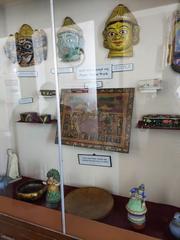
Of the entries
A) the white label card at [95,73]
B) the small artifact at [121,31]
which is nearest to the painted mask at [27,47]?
the white label card at [95,73]

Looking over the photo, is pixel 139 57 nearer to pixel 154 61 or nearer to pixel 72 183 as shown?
pixel 154 61

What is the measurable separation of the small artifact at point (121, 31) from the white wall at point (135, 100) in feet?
0.09

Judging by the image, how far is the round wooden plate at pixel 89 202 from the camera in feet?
3.27

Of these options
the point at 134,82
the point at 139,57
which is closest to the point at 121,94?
the point at 134,82

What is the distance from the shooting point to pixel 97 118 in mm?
1169

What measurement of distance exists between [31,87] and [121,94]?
0.56m

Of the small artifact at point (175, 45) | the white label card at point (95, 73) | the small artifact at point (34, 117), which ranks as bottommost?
the small artifact at point (34, 117)

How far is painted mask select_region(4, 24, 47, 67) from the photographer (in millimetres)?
1275

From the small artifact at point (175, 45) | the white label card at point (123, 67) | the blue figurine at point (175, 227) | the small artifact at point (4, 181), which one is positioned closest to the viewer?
the blue figurine at point (175, 227)

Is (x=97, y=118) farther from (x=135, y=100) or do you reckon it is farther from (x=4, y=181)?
(x=4, y=181)

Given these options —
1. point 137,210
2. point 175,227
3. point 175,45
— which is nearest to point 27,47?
point 175,45

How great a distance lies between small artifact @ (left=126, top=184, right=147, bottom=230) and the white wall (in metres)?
0.19

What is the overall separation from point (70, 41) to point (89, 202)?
796mm

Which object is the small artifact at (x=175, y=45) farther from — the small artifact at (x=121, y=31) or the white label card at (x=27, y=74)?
the white label card at (x=27, y=74)
